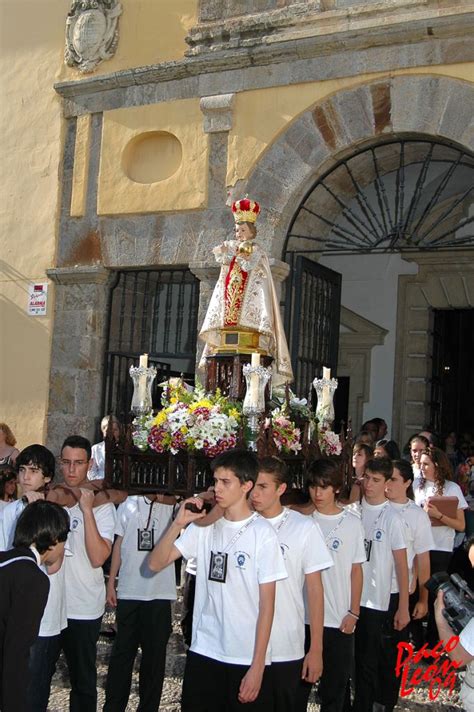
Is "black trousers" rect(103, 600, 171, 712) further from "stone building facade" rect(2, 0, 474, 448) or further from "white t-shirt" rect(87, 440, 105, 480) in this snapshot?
"stone building facade" rect(2, 0, 474, 448)

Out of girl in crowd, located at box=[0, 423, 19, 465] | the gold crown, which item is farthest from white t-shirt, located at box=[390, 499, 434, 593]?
girl in crowd, located at box=[0, 423, 19, 465]

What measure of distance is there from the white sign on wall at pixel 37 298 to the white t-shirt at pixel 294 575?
7.02 metres

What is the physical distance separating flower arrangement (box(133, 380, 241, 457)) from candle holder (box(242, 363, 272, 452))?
0.28 feet

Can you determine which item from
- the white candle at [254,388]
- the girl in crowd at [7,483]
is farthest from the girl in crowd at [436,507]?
the girl in crowd at [7,483]

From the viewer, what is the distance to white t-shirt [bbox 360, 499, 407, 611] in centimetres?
560

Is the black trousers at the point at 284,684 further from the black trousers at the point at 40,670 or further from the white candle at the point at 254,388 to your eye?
the white candle at the point at 254,388

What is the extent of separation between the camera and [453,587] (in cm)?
383

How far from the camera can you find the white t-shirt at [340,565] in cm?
507

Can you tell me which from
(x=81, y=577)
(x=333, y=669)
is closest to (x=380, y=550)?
(x=333, y=669)

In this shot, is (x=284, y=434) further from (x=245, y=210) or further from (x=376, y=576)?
(x=245, y=210)

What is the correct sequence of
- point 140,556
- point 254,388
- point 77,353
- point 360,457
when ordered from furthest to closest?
point 77,353, point 360,457, point 254,388, point 140,556

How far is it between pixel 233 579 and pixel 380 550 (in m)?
Answer: 1.88

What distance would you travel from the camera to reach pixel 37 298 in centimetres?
1100

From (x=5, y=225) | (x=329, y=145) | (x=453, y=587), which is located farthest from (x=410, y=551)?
(x=5, y=225)
